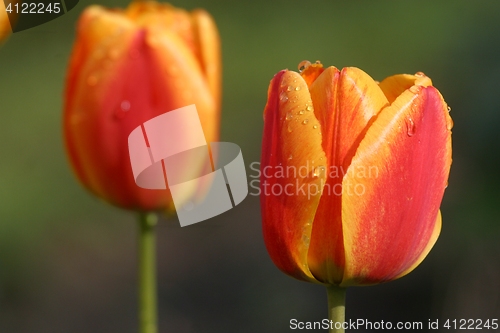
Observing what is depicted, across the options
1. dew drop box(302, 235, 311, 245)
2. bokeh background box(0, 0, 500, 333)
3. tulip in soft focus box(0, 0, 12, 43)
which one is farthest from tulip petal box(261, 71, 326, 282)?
bokeh background box(0, 0, 500, 333)

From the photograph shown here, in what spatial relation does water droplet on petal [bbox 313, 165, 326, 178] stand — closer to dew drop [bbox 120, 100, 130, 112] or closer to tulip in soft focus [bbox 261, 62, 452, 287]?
tulip in soft focus [bbox 261, 62, 452, 287]

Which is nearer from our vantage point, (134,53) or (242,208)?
(134,53)

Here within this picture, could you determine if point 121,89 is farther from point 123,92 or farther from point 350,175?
point 350,175

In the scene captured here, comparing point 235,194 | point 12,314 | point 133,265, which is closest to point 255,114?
point 133,265

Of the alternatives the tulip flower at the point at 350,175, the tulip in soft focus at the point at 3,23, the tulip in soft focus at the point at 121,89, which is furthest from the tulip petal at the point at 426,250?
the tulip in soft focus at the point at 3,23

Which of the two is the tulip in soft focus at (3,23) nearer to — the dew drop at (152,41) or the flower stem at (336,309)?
the dew drop at (152,41)

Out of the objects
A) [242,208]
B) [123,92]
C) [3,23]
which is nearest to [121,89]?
[123,92]

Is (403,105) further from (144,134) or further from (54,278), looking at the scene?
(54,278)
